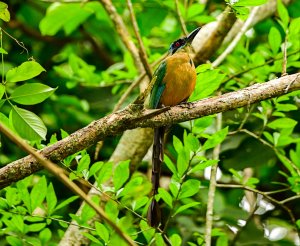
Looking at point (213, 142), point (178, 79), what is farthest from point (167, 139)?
point (213, 142)

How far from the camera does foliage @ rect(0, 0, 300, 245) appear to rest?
7.97ft

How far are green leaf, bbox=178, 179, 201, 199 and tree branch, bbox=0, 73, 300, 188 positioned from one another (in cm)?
29

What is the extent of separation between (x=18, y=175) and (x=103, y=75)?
182cm

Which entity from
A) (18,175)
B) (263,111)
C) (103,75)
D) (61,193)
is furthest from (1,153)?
(18,175)

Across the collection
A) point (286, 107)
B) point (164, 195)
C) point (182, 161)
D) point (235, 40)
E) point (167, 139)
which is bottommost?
point (167, 139)

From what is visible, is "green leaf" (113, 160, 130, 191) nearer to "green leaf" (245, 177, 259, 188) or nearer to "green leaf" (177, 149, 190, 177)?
"green leaf" (177, 149, 190, 177)

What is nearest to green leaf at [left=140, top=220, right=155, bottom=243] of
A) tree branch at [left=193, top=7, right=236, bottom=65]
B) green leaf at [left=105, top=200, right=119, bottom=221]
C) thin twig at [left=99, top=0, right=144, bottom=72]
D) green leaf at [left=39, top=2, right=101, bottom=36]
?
green leaf at [left=105, top=200, right=119, bottom=221]

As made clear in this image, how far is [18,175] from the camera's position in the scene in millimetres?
2156

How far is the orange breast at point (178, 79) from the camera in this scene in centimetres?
285

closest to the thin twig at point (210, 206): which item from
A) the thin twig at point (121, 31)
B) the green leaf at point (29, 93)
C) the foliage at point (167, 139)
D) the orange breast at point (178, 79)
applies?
the foliage at point (167, 139)

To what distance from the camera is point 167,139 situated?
13.4ft

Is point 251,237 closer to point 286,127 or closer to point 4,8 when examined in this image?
point 286,127

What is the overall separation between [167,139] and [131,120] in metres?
1.93

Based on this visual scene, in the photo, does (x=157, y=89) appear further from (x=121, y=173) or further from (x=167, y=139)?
(x=167, y=139)
